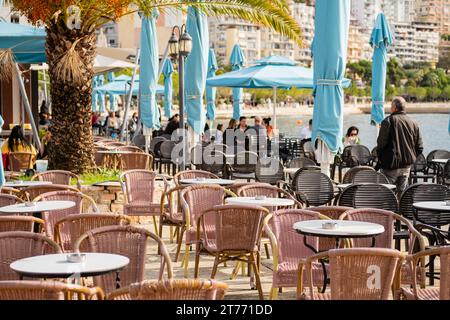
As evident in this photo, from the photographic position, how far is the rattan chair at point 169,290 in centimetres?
364

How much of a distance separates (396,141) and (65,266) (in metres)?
5.71

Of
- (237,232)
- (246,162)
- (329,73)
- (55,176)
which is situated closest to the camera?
(237,232)

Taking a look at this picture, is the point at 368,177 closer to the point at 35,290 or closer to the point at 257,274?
the point at 257,274

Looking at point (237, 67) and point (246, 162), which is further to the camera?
point (237, 67)

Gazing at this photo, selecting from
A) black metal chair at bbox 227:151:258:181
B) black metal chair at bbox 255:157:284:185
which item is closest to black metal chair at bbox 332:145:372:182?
black metal chair at bbox 227:151:258:181

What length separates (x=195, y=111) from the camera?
562 inches

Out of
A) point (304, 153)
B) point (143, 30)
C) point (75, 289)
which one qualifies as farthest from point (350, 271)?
point (143, 30)

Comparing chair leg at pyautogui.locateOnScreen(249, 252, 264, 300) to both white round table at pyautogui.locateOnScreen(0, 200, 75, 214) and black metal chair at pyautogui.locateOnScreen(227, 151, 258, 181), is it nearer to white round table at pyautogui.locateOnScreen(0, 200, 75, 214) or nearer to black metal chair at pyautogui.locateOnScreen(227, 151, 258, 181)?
white round table at pyautogui.locateOnScreen(0, 200, 75, 214)

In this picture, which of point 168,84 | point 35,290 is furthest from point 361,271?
point 168,84

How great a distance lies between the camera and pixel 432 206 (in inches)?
292

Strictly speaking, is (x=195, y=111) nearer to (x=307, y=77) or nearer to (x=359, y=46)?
(x=307, y=77)

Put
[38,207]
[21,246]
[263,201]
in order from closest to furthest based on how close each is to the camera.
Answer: [21,246]
[38,207]
[263,201]

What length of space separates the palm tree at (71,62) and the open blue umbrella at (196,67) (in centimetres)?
177

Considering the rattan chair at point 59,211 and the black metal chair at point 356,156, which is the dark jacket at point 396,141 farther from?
the black metal chair at point 356,156
